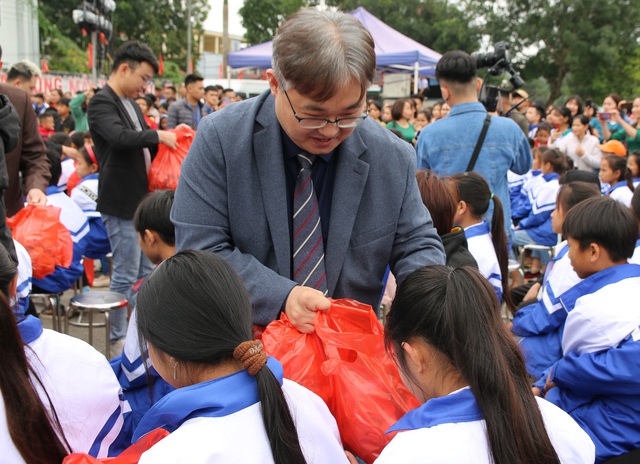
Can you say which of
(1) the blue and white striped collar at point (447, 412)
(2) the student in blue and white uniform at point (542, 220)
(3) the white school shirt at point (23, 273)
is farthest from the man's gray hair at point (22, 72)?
(1) the blue and white striped collar at point (447, 412)

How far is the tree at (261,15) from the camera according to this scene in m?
34.2

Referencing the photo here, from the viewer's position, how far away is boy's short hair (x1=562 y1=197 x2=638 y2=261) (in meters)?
2.59

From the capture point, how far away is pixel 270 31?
3609cm

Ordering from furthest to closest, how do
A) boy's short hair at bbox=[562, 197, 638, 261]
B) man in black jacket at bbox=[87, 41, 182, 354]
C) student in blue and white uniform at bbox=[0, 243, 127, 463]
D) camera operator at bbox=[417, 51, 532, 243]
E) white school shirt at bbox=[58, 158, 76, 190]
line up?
white school shirt at bbox=[58, 158, 76, 190] < man in black jacket at bbox=[87, 41, 182, 354] < camera operator at bbox=[417, 51, 532, 243] < boy's short hair at bbox=[562, 197, 638, 261] < student in blue and white uniform at bbox=[0, 243, 127, 463]

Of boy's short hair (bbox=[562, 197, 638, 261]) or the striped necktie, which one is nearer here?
the striped necktie

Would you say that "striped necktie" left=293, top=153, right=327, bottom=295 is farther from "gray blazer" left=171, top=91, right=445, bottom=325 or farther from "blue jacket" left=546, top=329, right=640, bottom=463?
"blue jacket" left=546, top=329, right=640, bottom=463

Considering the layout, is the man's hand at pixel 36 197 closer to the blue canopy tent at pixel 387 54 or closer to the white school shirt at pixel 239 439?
the white school shirt at pixel 239 439

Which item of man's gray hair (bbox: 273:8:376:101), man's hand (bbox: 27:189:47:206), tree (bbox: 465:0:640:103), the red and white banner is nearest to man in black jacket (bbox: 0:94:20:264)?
man's hand (bbox: 27:189:47:206)

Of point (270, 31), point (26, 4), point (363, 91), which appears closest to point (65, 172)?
point (363, 91)

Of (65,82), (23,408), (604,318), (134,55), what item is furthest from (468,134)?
(65,82)

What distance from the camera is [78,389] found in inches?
66.9

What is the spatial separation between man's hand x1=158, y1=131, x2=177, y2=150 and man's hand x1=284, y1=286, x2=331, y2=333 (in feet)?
9.53

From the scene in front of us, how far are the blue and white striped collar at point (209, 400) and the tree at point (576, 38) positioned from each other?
26.7 meters

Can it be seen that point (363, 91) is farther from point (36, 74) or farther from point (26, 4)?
point (26, 4)
